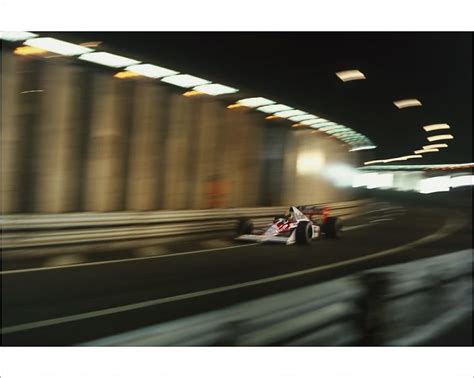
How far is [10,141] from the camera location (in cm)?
170

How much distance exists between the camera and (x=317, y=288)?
6.75 feet

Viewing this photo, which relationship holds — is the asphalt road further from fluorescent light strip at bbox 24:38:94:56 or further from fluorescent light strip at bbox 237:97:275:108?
fluorescent light strip at bbox 24:38:94:56

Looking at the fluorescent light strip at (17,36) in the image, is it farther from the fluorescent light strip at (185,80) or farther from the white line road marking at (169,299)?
the white line road marking at (169,299)

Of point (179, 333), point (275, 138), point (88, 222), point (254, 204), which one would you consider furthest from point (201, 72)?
point (179, 333)

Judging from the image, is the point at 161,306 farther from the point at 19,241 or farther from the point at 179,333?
the point at 19,241

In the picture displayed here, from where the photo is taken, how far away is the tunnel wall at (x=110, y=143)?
1.70m

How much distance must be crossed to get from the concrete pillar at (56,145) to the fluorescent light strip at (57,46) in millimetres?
52

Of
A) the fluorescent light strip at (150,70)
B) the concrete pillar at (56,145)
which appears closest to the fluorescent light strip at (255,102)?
the fluorescent light strip at (150,70)

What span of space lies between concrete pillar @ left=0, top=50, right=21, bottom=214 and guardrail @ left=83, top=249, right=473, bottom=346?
2.23 ft

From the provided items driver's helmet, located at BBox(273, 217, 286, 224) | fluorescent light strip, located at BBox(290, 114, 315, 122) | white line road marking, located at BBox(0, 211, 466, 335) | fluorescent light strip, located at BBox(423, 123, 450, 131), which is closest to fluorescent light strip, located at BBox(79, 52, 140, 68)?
fluorescent light strip, located at BBox(290, 114, 315, 122)

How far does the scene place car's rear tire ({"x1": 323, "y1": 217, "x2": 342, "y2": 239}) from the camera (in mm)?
2064

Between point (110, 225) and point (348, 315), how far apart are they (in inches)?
46.9

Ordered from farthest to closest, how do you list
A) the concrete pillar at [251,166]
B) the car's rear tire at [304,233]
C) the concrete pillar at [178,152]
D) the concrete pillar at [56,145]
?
the car's rear tire at [304,233] < the concrete pillar at [251,166] < the concrete pillar at [178,152] < the concrete pillar at [56,145]

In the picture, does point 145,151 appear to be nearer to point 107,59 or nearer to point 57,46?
point 107,59
